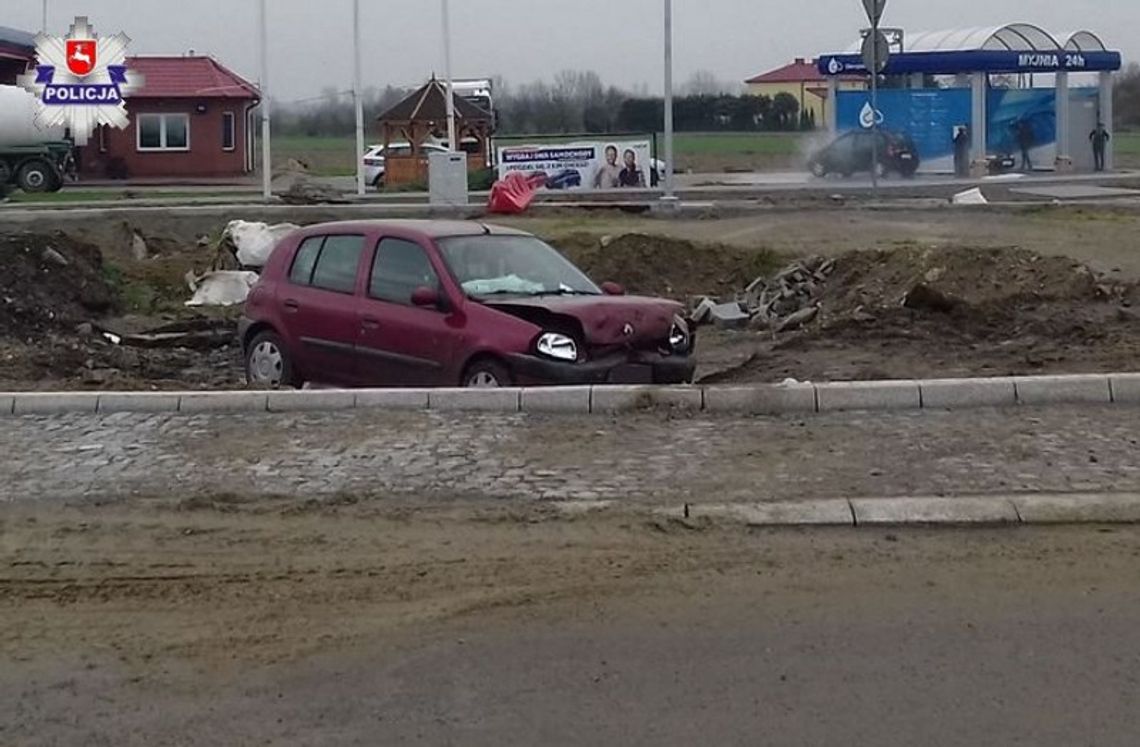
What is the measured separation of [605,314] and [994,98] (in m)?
40.5

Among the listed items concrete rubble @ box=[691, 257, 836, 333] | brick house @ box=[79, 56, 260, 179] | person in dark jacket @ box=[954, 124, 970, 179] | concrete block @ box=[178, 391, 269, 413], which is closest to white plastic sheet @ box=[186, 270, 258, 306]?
concrete rubble @ box=[691, 257, 836, 333]

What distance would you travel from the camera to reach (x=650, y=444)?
10.0 metres

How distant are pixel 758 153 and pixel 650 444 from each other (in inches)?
2514

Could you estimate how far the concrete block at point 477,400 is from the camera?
35.8 ft

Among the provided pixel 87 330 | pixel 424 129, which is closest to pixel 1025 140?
pixel 424 129

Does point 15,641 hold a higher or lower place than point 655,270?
lower

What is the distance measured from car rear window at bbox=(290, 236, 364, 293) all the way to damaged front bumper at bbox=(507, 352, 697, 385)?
1956 millimetres

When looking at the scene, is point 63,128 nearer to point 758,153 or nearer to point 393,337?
point 758,153

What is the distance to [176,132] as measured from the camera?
60.9m

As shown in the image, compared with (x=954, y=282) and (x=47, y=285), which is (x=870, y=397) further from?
(x=47, y=285)

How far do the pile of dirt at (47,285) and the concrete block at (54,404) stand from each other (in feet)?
20.6

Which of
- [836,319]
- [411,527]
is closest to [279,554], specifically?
[411,527]

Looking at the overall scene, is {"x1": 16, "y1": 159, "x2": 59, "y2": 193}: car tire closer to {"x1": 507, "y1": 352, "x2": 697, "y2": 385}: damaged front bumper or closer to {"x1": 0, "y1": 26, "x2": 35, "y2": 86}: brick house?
{"x1": 0, "y1": 26, "x2": 35, "y2": 86}: brick house

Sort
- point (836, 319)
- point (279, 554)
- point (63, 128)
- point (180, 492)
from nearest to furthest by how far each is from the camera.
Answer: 1. point (279, 554)
2. point (180, 492)
3. point (836, 319)
4. point (63, 128)
